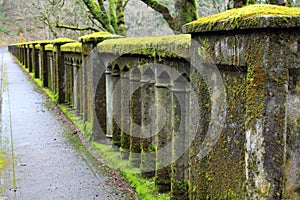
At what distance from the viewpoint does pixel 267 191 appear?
78.5 inches

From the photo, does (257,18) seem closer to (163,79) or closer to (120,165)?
(163,79)

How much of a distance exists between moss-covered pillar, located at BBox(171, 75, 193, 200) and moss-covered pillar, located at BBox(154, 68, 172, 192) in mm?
203

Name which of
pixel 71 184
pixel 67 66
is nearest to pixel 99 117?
pixel 71 184

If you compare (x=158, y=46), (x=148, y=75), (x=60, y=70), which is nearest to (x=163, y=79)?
(x=158, y=46)

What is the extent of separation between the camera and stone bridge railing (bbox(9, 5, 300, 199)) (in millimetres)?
1942

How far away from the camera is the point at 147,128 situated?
12.6 feet

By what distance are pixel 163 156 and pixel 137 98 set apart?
754mm

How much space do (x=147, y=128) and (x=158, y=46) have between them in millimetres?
896

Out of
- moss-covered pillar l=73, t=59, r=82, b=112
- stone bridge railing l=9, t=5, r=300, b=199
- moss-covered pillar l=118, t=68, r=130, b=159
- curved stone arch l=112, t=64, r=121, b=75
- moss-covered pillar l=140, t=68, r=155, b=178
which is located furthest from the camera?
moss-covered pillar l=73, t=59, r=82, b=112

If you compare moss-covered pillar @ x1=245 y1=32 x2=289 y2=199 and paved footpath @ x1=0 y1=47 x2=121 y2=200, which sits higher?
moss-covered pillar @ x1=245 y1=32 x2=289 y2=199

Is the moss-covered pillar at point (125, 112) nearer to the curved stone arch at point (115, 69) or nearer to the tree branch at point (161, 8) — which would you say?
the curved stone arch at point (115, 69)

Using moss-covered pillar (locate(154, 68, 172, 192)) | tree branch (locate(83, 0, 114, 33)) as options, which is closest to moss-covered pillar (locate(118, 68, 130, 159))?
moss-covered pillar (locate(154, 68, 172, 192))

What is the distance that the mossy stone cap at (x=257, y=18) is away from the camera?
1.83 m

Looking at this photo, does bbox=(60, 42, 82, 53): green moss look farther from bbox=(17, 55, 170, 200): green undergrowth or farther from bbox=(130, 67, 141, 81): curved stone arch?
bbox=(130, 67, 141, 81): curved stone arch
